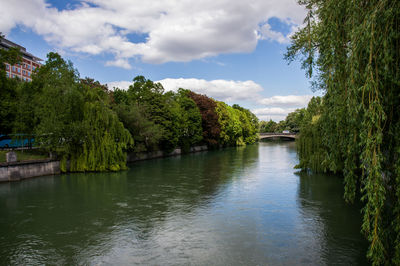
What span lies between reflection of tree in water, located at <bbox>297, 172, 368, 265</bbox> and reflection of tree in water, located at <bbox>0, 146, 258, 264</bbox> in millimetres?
5564

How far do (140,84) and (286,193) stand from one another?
35432 millimetres

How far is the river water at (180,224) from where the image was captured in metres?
10.2

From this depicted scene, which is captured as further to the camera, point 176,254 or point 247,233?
point 247,233

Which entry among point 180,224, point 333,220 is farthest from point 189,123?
point 333,220

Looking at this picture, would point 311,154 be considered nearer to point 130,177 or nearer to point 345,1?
point 130,177

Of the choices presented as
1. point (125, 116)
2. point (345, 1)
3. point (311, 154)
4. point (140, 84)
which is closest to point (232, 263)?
point (345, 1)

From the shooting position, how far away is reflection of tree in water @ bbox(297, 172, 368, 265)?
10109mm

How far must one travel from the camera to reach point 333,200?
17.4 m

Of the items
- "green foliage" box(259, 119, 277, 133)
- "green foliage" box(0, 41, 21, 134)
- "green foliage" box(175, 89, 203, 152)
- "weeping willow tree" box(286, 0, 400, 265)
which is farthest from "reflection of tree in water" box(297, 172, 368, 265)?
"green foliage" box(259, 119, 277, 133)

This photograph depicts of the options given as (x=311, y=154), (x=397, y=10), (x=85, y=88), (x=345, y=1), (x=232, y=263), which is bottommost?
(x=232, y=263)

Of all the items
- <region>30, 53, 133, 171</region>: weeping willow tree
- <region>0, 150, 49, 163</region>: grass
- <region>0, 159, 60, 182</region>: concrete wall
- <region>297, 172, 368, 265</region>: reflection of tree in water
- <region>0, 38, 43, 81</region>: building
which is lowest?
<region>297, 172, 368, 265</region>: reflection of tree in water

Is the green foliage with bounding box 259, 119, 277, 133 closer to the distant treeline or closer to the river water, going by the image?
the distant treeline

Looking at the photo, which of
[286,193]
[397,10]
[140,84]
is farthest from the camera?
[140,84]

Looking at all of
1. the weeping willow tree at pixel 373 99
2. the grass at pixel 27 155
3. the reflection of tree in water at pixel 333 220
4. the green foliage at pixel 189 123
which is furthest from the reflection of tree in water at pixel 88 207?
the green foliage at pixel 189 123
